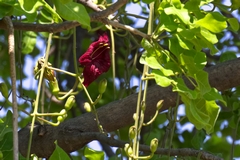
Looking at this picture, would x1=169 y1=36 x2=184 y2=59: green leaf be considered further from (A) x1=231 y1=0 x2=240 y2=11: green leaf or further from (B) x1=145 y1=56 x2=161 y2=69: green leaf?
(A) x1=231 y1=0 x2=240 y2=11: green leaf

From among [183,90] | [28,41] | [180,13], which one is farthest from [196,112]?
[28,41]

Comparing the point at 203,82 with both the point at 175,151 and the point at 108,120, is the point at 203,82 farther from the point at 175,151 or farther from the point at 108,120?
the point at 108,120

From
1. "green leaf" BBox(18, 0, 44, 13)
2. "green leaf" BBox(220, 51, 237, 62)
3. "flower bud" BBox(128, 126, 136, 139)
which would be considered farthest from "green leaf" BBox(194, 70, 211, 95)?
"green leaf" BBox(220, 51, 237, 62)

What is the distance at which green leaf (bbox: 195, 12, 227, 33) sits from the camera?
908 millimetres

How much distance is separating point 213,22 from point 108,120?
1.48 ft

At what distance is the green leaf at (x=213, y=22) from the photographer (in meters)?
0.91

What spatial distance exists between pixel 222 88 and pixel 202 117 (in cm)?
36

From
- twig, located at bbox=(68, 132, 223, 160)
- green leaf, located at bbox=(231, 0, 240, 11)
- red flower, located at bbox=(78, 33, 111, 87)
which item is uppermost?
green leaf, located at bbox=(231, 0, 240, 11)

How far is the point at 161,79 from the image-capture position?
886 millimetres

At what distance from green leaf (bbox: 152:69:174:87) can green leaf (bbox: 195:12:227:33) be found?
0.33ft

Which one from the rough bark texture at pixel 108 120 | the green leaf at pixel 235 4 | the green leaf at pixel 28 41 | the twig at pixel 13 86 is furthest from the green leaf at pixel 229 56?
the twig at pixel 13 86

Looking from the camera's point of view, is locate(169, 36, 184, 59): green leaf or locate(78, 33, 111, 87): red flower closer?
locate(169, 36, 184, 59): green leaf

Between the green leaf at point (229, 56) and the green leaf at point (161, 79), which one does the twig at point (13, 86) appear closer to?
the green leaf at point (161, 79)

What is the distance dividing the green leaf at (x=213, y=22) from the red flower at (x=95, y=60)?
0.29 meters
